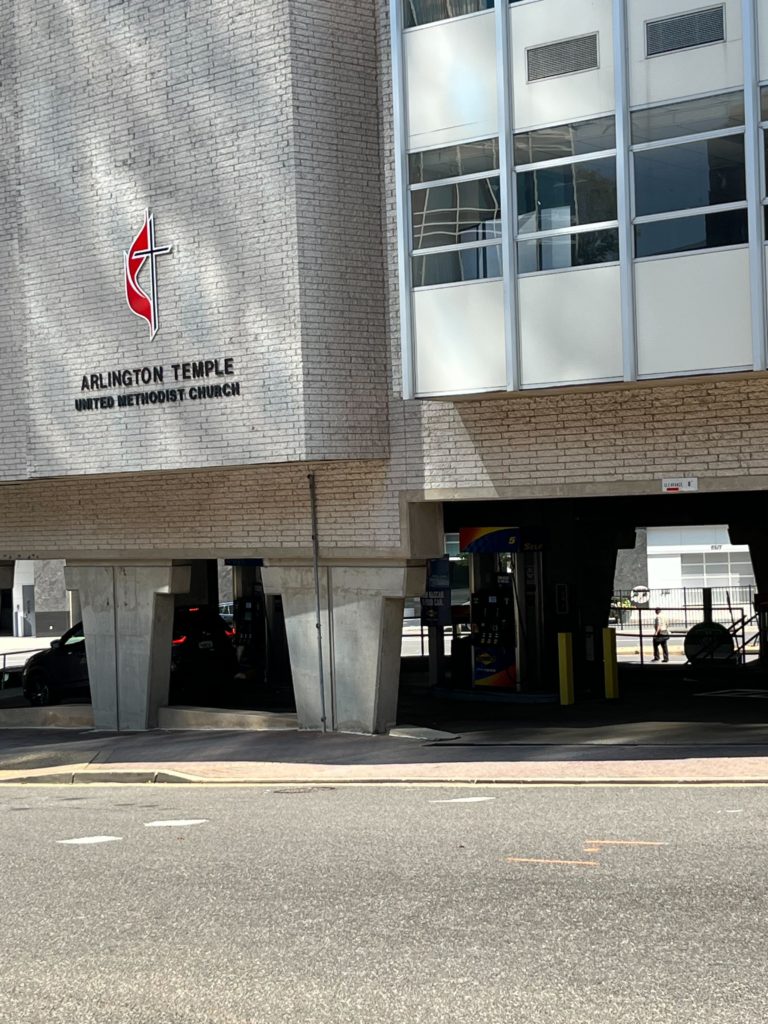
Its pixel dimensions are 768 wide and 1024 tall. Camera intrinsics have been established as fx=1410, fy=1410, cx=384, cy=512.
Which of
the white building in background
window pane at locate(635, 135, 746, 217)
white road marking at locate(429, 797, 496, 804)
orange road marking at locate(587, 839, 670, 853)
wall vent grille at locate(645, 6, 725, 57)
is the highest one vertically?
wall vent grille at locate(645, 6, 725, 57)

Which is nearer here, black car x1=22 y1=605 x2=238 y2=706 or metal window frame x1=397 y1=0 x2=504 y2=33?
metal window frame x1=397 y1=0 x2=504 y2=33

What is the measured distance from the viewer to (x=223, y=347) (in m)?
19.1

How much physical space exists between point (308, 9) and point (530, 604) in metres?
11.3

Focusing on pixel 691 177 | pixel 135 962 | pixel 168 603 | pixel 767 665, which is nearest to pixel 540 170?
pixel 691 177

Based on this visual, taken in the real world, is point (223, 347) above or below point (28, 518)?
above

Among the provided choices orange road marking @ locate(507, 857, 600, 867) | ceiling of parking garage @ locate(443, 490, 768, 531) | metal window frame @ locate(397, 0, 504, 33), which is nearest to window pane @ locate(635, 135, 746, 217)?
metal window frame @ locate(397, 0, 504, 33)

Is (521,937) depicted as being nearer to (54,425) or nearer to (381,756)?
(381,756)

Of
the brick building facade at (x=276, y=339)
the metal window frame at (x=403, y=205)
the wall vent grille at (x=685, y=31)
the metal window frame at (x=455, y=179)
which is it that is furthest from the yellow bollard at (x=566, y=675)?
the wall vent grille at (x=685, y=31)

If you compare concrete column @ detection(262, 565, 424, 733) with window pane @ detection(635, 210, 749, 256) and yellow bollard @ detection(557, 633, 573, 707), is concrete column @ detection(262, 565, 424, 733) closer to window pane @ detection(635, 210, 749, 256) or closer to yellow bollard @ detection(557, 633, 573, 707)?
yellow bollard @ detection(557, 633, 573, 707)

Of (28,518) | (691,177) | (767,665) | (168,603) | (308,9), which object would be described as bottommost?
(767,665)

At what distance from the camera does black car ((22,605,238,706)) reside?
86.0 ft

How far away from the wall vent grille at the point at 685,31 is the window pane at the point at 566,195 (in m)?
1.34

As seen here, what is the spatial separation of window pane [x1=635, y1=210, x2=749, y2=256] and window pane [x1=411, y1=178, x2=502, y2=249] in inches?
78.2

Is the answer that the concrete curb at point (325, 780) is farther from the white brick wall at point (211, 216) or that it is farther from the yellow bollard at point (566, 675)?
the yellow bollard at point (566, 675)
